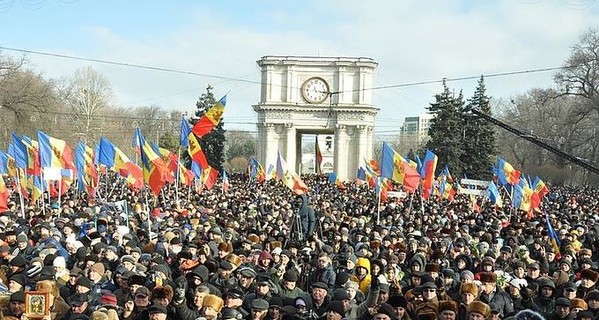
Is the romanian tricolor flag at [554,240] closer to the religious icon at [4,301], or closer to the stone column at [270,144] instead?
the religious icon at [4,301]

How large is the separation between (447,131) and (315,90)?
13.6 m

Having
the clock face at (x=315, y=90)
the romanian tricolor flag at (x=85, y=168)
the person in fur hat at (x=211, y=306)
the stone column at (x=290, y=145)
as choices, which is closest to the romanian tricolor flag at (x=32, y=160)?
the romanian tricolor flag at (x=85, y=168)

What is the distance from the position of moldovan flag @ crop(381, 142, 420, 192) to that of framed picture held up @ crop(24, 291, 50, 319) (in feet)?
49.7

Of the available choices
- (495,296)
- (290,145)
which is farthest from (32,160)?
(290,145)

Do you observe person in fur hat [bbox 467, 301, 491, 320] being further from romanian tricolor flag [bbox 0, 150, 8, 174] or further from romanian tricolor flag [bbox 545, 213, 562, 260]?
romanian tricolor flag [bbox 0, 150, 8, 174]

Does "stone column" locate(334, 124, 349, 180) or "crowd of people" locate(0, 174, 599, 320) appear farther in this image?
"stone column" locate(334, 124, 349, 180)

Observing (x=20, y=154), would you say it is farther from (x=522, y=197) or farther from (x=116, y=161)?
(x=522, y=197)

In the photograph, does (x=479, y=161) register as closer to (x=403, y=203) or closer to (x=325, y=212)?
(x=403, y=203)

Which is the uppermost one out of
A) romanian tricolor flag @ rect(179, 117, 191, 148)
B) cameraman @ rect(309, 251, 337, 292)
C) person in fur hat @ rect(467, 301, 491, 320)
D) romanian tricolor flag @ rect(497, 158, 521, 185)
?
romanian tricolor flag @ rect(179, 117, 191, 148)

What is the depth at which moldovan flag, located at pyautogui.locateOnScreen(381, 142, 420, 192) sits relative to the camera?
21578 mm

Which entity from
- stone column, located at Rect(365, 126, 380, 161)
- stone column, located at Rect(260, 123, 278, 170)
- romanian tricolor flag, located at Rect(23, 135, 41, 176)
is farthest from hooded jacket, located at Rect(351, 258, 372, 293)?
stone column, located at Rect(365, 126, 380, 161)

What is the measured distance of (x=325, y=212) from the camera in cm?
2361

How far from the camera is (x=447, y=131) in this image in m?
59.9

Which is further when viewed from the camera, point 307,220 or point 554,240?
point 307,220
